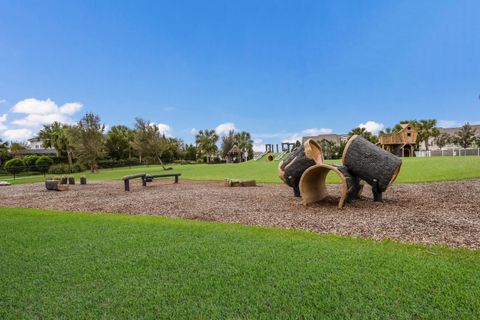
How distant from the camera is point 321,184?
9695 mm

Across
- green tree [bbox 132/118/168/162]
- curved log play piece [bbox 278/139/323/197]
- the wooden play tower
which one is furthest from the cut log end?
the wooden play tower

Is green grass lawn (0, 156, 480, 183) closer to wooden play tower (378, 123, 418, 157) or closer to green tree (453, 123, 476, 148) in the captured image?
wooden play tower (378, 123, 418, 157)

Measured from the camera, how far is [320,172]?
29.7 feet

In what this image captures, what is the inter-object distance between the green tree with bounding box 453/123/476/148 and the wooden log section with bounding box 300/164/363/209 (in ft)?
215

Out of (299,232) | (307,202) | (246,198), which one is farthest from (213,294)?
(246,198)

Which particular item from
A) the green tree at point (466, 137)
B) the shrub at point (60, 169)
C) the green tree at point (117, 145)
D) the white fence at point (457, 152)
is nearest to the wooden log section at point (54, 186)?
the shrub at point (60, 169)

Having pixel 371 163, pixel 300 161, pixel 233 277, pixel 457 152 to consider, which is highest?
pixel 300 161

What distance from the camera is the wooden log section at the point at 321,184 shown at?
800cm

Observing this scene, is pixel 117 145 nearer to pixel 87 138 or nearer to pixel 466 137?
pixel 87 138

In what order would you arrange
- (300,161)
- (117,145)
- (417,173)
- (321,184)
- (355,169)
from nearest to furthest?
(355,169), (300,161), (321,184), (417,173), (117,145)

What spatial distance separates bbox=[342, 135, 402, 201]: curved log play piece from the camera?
26.3 feet

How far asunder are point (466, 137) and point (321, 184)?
66076 mm

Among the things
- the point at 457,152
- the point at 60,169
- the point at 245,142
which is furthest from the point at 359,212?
the point at 245,142

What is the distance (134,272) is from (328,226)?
4190mm
